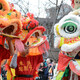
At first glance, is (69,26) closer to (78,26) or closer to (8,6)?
(78,26)

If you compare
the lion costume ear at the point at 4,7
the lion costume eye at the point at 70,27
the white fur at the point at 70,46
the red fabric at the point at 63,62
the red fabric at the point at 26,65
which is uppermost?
the lion costume ear at the point at 4,7

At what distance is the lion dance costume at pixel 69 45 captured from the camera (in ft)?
8.58

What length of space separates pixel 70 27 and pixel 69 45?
292 millimetres

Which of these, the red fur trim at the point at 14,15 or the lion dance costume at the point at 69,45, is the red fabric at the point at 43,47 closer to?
the lion dance costume at the point at 69,45

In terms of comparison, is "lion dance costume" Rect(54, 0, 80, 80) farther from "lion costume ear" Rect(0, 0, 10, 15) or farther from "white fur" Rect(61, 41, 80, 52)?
"lion costume ear" Rect(0, 0, 10, 15)

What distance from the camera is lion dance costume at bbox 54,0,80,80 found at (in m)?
2.62

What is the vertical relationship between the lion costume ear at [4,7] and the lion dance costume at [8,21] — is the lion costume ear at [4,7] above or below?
above

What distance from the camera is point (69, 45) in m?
2.61

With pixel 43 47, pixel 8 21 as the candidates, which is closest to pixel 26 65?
pixel 43 47

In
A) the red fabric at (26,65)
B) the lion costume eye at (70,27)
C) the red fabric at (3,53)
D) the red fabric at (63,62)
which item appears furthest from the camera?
the red fabric at (26,65)

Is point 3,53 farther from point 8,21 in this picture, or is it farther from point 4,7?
point 4,7

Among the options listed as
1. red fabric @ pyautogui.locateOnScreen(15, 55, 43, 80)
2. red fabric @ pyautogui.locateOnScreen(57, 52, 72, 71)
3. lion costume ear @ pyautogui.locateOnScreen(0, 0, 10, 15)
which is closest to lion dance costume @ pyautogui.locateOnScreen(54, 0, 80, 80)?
red fabric @ pyautogui.locateOnScreen(57, 52, 72, 71)

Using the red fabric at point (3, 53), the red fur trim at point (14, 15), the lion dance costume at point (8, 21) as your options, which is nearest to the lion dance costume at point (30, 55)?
the red fabric at point (3, 53)

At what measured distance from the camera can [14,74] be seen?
414 centimetres
